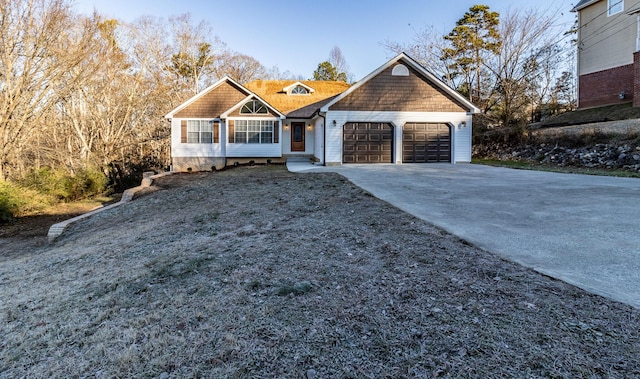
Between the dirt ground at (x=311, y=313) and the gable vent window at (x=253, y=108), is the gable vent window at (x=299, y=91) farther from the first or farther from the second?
the dirt ground at (x=311, y=313)

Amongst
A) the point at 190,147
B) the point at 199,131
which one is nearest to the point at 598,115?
the point at 199,131

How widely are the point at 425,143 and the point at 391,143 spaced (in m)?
1.64

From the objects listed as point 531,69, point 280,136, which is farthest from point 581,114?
point 280,136

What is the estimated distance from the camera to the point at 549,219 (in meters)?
5.89

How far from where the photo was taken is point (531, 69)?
22391 millimetres

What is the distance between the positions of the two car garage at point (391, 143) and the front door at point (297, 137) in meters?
4.49

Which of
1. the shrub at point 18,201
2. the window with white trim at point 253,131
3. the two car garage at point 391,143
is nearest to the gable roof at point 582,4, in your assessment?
the two car garage at point 391,143

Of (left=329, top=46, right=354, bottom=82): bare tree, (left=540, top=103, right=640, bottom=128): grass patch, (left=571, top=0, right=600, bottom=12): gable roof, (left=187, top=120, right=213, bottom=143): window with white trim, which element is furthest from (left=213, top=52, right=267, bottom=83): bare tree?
(left=571, top=0, right=600, bottom=12): gable roof

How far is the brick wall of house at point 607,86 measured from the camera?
61.7 ft

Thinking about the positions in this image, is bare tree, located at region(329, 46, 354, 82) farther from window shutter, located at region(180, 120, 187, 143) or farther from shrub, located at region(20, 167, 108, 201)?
shrub, located at region(20, 167, 108, 201)

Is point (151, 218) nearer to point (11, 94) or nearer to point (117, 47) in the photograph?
point (11, 94)

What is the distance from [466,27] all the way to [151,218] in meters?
Answer: 24.4

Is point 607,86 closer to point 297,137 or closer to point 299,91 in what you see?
point 297,137

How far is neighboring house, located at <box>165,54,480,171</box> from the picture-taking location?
16875mm
